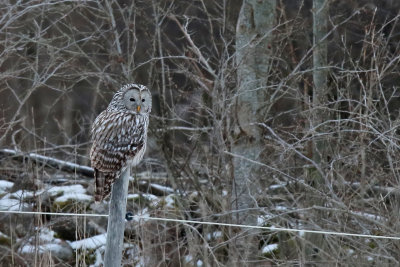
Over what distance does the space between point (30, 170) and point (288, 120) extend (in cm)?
300

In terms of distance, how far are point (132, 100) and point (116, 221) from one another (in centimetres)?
134

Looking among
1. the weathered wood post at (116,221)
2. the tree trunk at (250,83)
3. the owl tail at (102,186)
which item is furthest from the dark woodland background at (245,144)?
the weathered wood post at (116,221)

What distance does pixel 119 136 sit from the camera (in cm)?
487

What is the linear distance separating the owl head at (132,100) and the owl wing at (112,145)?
5 centimetres

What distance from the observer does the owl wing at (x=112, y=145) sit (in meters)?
4.73

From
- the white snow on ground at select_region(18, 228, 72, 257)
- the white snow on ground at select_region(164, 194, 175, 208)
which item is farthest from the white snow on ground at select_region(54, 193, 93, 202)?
the white snow on ground at select_region(164, 194, 175, 208)

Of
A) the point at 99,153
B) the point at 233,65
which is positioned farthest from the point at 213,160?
the point at 99,153

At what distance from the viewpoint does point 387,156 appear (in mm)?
6262

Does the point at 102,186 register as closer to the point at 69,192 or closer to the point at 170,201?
the point at 170,201

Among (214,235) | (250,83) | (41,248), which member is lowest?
(41,248)

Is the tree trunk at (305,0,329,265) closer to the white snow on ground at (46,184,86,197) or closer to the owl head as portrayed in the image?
the owl head

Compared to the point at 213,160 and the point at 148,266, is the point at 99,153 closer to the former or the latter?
the point at 148,266

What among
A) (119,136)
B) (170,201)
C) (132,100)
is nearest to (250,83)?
(170,201)

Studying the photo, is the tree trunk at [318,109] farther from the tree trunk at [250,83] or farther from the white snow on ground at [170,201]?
the white snow on ground at [170,201]
